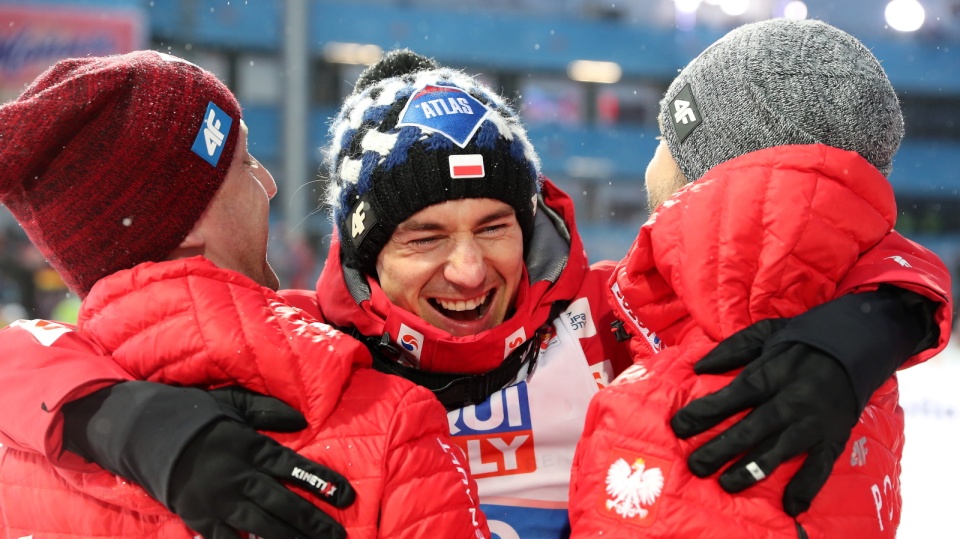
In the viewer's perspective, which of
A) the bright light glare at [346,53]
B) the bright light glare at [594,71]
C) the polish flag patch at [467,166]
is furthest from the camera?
the bright light glare at [594,71]

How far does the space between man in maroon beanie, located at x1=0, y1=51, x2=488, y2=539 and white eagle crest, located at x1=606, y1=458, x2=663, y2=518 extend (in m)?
0.22

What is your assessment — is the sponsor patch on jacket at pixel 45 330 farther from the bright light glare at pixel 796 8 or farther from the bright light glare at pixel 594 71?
the bright light glare at pixel 594 71

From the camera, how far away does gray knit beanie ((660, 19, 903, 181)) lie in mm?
1306

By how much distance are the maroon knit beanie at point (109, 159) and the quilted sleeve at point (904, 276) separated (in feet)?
3.28

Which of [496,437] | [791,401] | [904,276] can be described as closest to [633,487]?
[791,401]

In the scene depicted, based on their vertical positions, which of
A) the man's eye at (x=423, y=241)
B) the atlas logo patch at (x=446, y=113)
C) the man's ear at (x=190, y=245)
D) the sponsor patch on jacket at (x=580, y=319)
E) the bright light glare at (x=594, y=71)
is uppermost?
the atlas logo patch at (x=446, y=113)

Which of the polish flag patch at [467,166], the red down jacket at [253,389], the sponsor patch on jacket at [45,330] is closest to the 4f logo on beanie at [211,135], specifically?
the red down jacket at [253,389]

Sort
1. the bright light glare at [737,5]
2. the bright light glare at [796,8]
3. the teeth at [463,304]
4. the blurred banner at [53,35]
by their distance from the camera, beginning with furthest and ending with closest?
the blurred banner at [53,35], the bright light glare at [737,5], the bright light glare at [796,8], the teeth at [463,304]

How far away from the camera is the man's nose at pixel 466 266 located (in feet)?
5.48

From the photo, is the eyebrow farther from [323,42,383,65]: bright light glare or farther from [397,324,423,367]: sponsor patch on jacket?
[323,42,383,65]: bright light glare

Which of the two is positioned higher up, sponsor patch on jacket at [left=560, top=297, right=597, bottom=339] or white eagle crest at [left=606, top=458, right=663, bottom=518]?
white eagle crest at [left=606, top=458, right=663, bottom=518]

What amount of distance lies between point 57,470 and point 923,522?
2528 millimetres

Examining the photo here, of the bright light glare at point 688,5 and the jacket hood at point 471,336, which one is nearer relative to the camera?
the jacket hood at point 471,336

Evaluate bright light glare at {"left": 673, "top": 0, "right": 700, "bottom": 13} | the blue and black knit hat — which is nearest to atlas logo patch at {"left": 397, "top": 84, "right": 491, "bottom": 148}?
the blue and black knit hat
